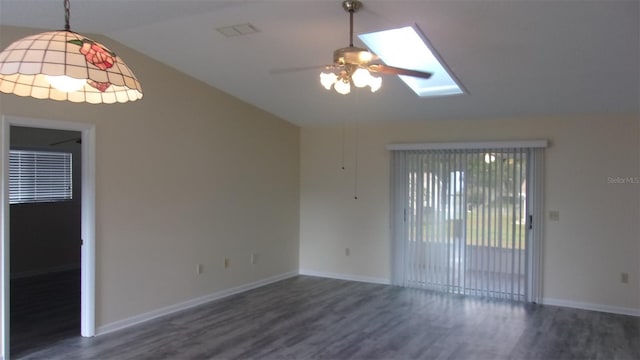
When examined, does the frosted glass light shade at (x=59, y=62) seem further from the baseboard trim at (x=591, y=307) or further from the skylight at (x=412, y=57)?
the baseboard trim at (x=591, y=307)

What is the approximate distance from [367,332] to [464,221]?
2201mm

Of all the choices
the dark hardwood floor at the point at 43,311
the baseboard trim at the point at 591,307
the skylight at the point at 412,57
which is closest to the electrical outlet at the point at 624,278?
the baseboard trim at the point at 591,307

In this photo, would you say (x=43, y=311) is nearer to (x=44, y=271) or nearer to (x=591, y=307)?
(x=44, y=271)

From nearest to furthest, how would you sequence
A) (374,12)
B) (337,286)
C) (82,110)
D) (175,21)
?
(374,12) < (175,21) < (82,110) < (337,286)

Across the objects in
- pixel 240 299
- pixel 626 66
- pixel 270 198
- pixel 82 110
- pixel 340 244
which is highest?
pixel 626 66

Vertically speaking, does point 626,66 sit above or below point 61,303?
above

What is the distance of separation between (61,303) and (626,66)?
6344 mm

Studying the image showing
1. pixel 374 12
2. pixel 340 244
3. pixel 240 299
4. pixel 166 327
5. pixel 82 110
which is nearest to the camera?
pixel 374 12

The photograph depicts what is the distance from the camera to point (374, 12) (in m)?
3.47

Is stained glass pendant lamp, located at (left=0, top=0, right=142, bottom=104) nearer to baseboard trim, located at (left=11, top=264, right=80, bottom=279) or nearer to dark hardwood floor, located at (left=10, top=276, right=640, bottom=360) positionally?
dark hardwood floor, located at (left=10, top=276, right=640, bottom=360)

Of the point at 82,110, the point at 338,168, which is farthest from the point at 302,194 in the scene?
the point at 82,110

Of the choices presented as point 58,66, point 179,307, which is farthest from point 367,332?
point 58,66

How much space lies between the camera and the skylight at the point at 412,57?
14.0 feet

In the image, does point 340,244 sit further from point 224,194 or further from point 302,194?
point 224,194
